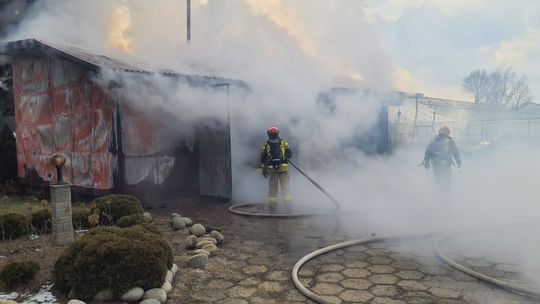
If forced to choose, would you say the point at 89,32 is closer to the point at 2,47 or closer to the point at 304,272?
the point at 2,47

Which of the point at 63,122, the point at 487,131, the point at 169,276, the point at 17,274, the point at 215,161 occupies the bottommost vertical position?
the point at 169,276

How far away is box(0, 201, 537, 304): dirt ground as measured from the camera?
4262 mm

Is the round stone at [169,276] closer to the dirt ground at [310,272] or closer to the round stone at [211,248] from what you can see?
the dirt ground at [310,272]

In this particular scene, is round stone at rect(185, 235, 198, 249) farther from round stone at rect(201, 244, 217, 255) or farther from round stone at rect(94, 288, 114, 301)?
round stone at rect(94, 288, 114, 301)

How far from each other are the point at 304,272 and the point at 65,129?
8.22 meters

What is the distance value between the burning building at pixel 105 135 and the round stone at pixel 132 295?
18.8ft

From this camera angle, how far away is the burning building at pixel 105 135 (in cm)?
944

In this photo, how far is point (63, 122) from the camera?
10656mm

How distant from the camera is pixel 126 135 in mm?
9500

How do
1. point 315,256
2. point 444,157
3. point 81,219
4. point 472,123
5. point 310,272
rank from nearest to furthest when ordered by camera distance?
point 310,272, point 315,256, point 81,219, point 444,157, point 472,123

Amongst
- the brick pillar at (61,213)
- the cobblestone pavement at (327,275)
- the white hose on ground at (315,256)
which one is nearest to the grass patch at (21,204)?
the brick pillar at (61,213)

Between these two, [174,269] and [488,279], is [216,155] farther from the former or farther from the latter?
[488,279]

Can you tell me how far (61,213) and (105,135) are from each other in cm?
401

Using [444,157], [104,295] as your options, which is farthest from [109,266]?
[444,157]
